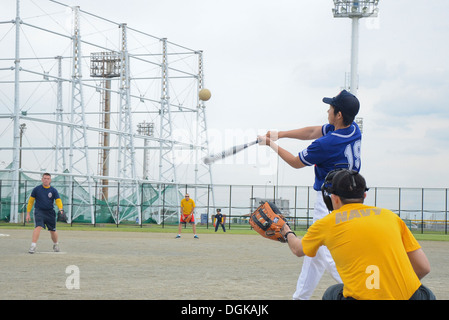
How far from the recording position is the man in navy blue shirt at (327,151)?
5953mm

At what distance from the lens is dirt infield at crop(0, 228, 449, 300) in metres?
8.76

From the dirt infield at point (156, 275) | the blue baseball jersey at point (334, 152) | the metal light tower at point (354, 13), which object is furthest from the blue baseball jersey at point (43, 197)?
the metal light tower at point (354, 13)

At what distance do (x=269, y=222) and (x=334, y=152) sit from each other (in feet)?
4.42

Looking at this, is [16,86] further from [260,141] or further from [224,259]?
[260,141]

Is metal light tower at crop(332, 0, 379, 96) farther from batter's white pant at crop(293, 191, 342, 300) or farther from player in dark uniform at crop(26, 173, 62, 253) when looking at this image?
batter's white pant at crop(293, 191, 342, 300)

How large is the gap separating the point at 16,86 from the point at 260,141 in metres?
35.4

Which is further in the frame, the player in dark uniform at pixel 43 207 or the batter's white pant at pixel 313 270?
the player in dark uniform at pixel 43 207

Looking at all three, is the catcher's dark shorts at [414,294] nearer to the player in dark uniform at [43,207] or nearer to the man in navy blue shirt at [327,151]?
the man in navy blue shirt at [327,151]

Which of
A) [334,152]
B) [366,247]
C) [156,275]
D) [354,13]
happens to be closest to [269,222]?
[366,247]

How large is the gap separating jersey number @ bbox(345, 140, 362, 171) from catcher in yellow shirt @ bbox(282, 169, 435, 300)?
5.94ft

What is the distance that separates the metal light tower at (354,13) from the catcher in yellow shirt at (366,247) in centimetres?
4218

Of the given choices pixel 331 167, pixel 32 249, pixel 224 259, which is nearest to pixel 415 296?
pixel 331 167

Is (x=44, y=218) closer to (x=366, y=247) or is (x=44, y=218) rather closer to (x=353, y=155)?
(x=353, y=155)
